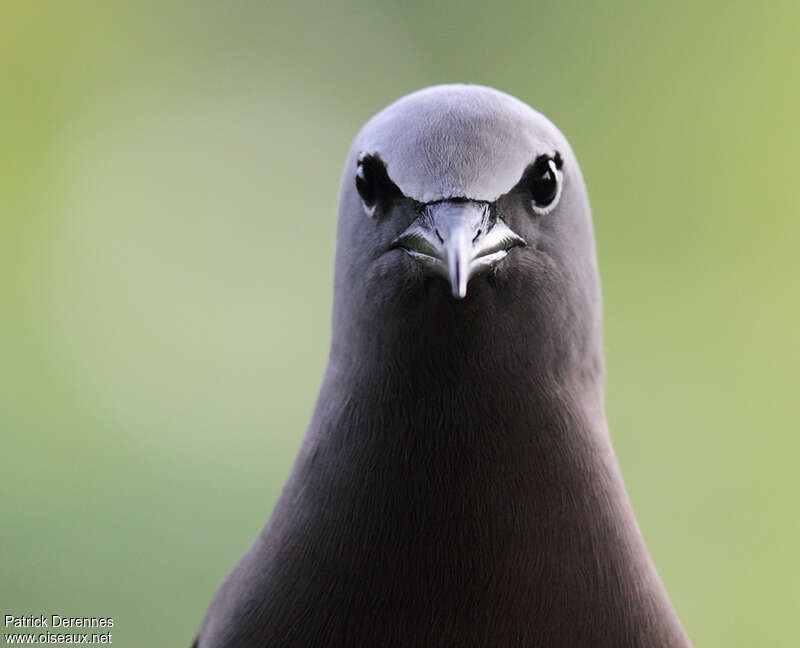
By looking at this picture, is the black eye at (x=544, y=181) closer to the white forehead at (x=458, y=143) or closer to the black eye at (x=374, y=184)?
the white forehead at (x=458, y=143)

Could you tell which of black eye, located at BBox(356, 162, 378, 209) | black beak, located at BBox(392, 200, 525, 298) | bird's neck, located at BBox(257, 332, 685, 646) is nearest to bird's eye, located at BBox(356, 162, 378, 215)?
black eye, located at BBox(356, 162, 378, 209)

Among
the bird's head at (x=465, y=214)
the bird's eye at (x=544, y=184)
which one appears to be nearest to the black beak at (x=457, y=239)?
the bird's head at (x=465, y=214)

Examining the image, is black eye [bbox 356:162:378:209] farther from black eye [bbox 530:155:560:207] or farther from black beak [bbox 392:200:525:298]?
black eye [bbox 530:155:560:207]

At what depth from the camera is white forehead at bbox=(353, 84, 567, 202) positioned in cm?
200

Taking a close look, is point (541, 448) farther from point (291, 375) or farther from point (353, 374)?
point (291, 375)

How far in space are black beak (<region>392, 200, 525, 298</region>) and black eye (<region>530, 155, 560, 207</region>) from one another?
0.11m

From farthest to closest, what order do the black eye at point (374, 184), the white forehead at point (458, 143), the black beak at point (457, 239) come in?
1. the black eye at point (374, 184)
2. the white forehead at point (458, 143)
3. the black beak at point (457, 239)

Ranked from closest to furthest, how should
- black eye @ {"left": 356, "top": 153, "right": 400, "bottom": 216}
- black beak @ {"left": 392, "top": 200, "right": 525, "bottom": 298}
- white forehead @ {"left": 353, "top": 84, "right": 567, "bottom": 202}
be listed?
1. black beak @ {"left": 392, "top": 200, "right": 525, "bottom": 298}
2. white forehead @ {"left": 353, "top": 84, "right": 567, "bottom": 202}
3. black eye @ {"left": 356, "top": 153, "right": 400, "bottom": 216}

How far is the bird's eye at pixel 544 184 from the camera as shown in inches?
83.3

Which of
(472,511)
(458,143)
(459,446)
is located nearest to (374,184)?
(458,143)

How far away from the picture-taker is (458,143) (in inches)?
79.7

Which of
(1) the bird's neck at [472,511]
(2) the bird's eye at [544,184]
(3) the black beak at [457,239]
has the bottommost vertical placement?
(1) the bird's neck at [472,511]

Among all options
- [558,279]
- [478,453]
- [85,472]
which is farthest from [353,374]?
[85,472]

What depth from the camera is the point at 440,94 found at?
7.07 feet
